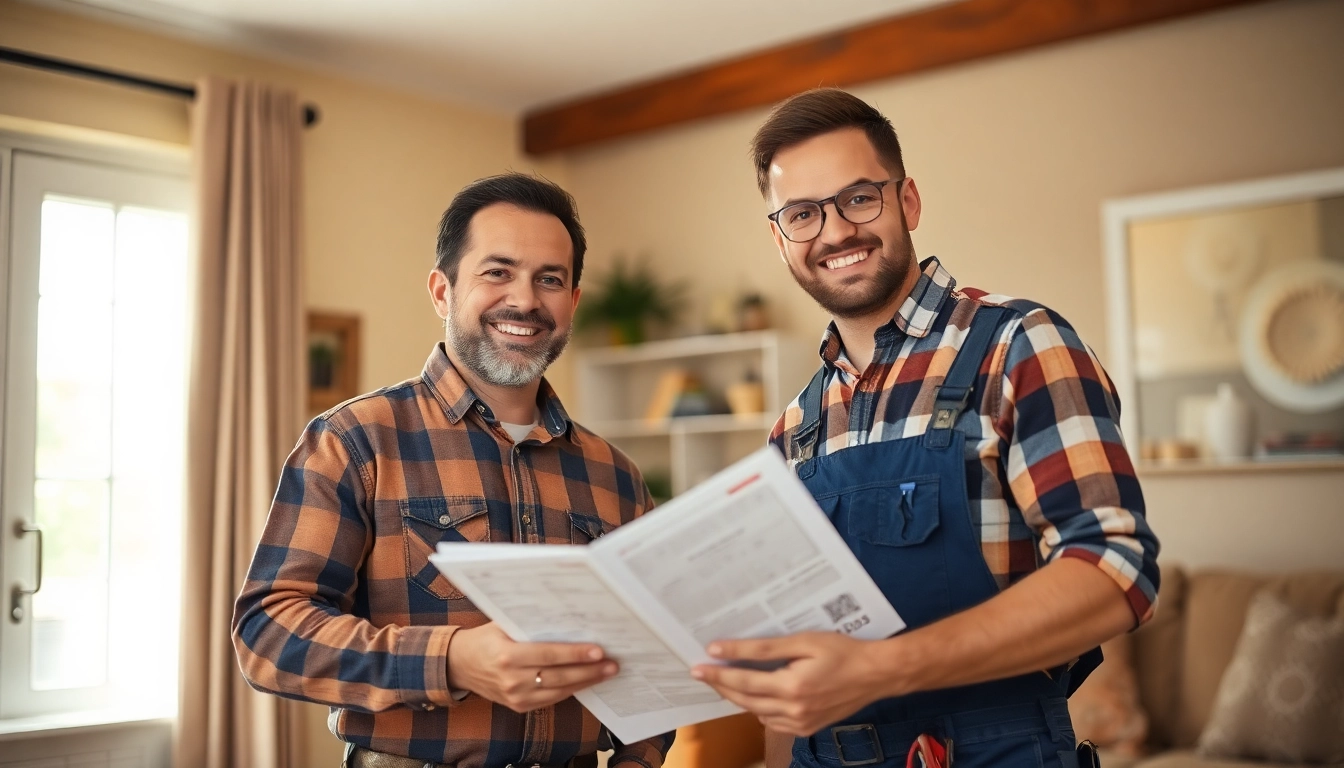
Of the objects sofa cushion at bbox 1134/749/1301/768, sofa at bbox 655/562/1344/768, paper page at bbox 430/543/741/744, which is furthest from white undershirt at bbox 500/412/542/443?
sofa cushion at bbox 1134/749/1301/768

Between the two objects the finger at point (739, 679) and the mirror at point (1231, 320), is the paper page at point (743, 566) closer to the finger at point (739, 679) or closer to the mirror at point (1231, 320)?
the finger at point (739, 679)

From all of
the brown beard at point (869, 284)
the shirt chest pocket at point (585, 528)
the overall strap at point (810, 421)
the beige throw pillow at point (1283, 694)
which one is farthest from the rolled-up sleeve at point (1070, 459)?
the beige throw pillow at point (1283, 694)

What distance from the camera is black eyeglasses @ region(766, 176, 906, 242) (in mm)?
1584

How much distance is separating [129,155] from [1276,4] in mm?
3954

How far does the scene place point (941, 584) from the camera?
141 cm

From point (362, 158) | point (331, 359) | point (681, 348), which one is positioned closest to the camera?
point (331, 359)

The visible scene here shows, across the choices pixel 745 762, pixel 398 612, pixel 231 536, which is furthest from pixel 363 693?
pixel 231 536

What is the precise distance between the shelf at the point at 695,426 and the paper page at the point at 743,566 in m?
3.42

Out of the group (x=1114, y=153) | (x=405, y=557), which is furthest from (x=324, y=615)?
(x=1114, y=153)

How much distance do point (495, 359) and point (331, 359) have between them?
116 inches

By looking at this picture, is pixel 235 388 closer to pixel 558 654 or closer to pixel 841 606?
pixel 558 654

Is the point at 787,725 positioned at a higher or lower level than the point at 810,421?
lower

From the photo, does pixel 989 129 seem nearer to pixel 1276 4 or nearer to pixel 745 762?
pixel 1276 4

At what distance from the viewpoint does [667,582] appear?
1165 millimetres
